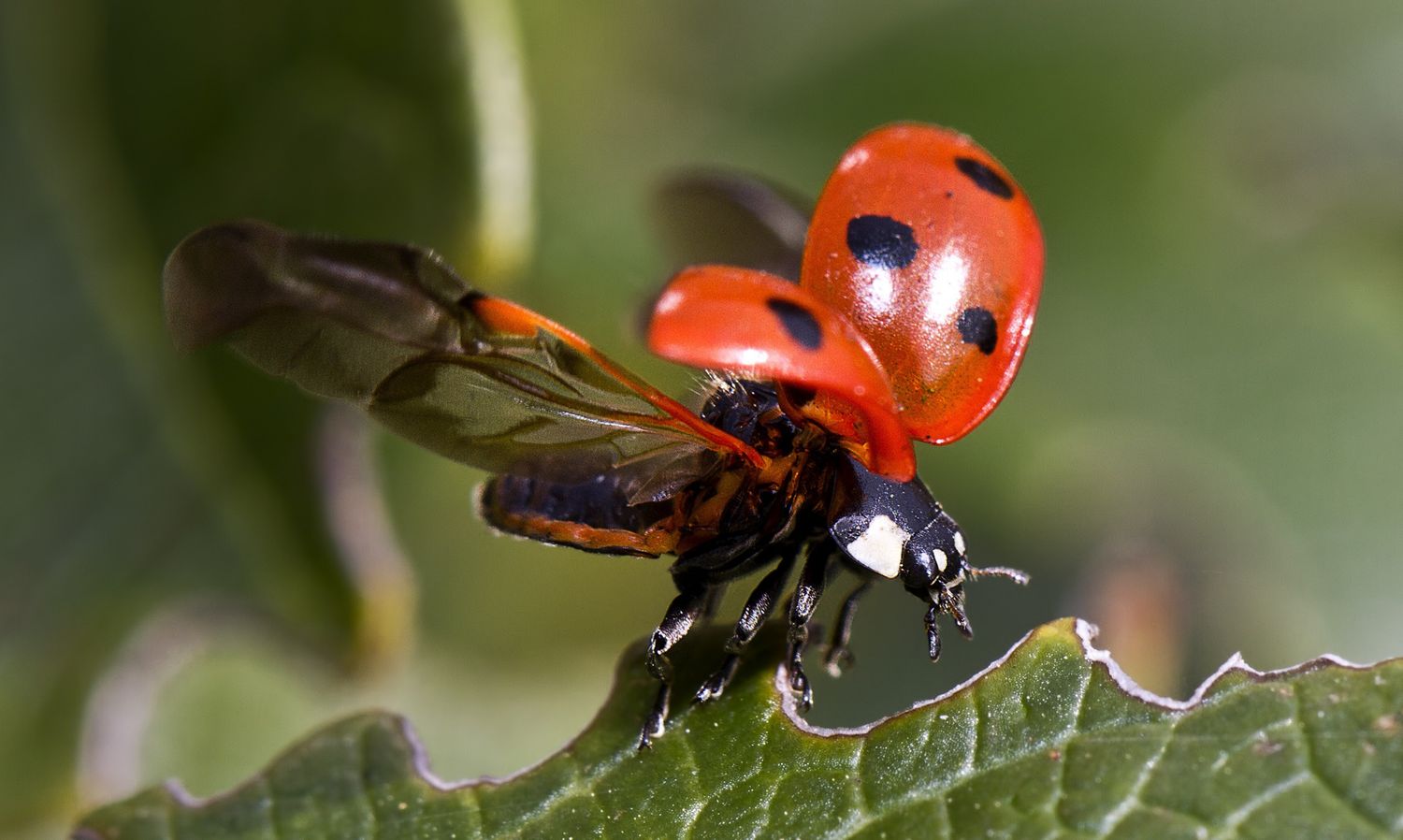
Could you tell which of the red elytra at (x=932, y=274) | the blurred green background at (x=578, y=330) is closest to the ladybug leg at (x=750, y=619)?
the blurred green background at (x=578, y=330)

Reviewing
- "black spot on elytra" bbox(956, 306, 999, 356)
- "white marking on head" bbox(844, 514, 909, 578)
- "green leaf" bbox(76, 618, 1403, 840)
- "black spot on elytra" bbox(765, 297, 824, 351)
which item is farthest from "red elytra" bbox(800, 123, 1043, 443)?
"green leaf" bbox(76, 618, 1403, 840)

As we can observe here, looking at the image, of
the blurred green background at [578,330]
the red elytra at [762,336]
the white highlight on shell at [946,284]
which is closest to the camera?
the red elytra at [762,336]

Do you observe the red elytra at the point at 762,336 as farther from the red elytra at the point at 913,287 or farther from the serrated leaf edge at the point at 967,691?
the serrated leaf edge at the point at 967,691

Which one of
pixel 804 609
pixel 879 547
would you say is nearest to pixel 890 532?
pixel 879 547

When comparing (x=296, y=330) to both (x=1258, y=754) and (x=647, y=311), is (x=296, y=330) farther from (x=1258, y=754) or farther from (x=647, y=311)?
(x=1258, y=754)

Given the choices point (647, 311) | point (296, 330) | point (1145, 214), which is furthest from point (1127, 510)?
point (296, 330)

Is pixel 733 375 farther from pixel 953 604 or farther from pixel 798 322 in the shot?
pixel 953 604
